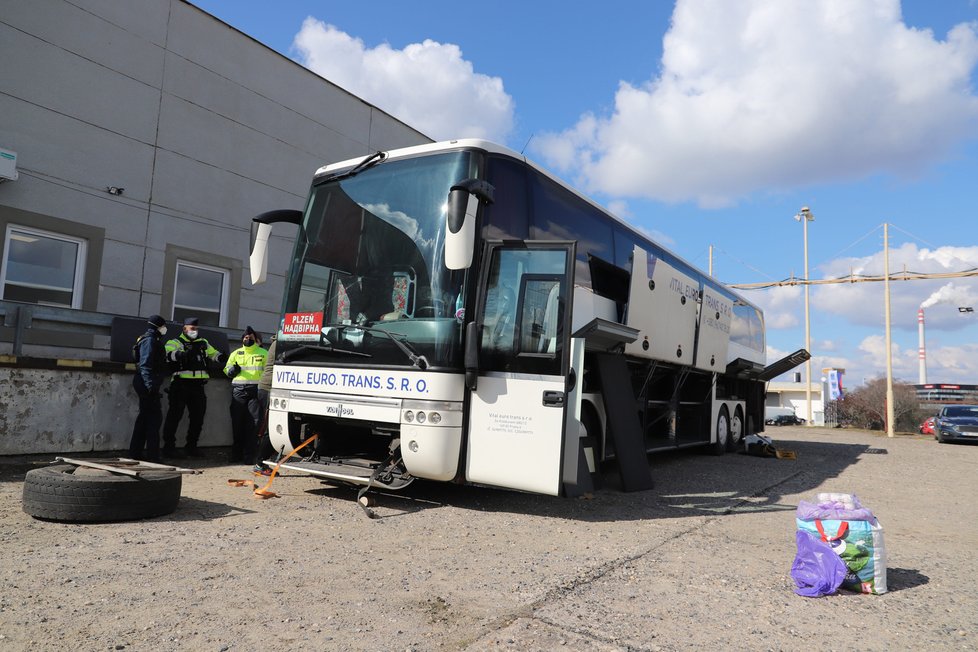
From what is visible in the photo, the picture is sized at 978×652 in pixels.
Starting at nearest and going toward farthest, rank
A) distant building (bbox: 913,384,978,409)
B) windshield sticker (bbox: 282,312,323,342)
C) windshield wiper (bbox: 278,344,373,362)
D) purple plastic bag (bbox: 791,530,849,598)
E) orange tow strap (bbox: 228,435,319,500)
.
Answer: purple plastic bag (bbox: 791,530,849,598) < windshield wiper (bbox: 278,344,373,362) < orange tow strap (bbox: 228,435,319,500) < windshield sticker (bbox: 282,312,323,342) < distant building (bbox: 913,384,978,409)

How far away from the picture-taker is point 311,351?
6.41 m

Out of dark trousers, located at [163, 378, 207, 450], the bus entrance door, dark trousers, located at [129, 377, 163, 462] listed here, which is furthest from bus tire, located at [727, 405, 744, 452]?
dark trousers, located at [129, 377, 163, 462]

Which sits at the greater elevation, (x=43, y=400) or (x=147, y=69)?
(x=147, y=69)

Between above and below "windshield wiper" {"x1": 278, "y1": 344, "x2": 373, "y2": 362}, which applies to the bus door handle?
below

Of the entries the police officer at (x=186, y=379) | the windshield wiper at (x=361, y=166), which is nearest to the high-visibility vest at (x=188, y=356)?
the police officer at (x=186, y=379)

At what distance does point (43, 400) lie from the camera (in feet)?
24.3

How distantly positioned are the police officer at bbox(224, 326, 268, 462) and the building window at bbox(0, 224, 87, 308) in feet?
9.16

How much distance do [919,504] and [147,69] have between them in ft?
40.2

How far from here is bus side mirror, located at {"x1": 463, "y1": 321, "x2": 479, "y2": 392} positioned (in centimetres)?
560

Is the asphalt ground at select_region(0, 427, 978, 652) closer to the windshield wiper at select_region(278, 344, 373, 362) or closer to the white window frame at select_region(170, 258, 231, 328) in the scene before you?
the windshield wiper at select_region(278, 344, 373, 362)

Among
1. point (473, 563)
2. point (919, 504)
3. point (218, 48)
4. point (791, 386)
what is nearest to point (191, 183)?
point (218, 48)

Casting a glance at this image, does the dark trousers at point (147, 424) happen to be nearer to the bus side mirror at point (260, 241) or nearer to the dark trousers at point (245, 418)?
the dark trousers at point (245, 418)

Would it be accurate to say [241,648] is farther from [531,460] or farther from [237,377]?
[237,377]

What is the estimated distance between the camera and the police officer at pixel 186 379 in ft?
27.2
